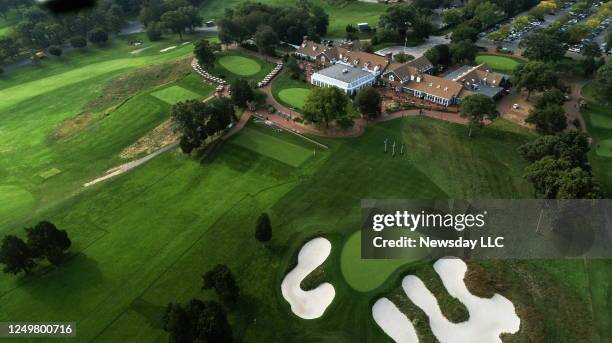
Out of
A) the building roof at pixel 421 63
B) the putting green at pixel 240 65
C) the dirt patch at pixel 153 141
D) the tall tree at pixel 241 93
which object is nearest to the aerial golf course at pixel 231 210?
the dirt patch at pixel 153 141

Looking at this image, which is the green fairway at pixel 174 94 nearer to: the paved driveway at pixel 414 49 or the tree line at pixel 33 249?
the tree line at pixel 33 249

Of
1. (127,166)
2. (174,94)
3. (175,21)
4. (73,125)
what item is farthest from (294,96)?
(175,21)

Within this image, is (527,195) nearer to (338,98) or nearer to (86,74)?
(338,98)

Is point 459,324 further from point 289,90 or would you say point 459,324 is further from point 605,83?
point 605,83

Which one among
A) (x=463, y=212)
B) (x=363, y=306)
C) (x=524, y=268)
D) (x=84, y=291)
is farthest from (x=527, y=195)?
(x=84, y=291)

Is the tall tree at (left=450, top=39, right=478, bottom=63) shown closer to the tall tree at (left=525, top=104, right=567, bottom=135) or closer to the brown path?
the brown path
